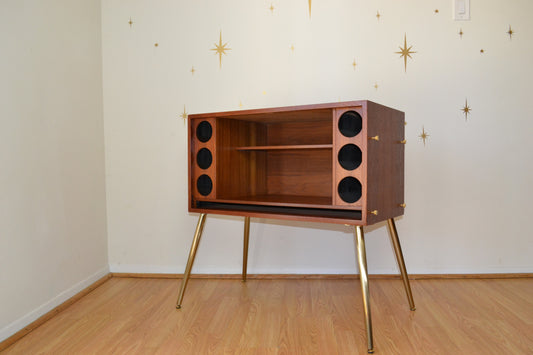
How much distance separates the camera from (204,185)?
4.86 ft

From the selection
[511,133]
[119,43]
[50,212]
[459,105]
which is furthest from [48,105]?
[511,133]

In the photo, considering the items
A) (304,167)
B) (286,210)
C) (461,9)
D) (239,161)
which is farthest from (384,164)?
(461,9)

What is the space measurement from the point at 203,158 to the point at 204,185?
0.12 m

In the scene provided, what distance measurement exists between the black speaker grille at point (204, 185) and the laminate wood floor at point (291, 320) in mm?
507

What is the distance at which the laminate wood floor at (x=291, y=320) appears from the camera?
1165 millimetres

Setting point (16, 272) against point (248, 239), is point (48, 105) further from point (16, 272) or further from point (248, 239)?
point (248, 239)

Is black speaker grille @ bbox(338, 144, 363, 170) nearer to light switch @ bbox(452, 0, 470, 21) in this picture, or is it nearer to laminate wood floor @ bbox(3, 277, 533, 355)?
laminate wood floor @ bbox(3, 277, 533, 355)

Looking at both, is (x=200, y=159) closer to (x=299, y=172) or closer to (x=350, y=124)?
(x=299, y=172)

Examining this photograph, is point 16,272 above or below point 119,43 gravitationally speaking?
below

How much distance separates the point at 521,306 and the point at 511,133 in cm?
87

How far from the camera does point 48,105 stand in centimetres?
147

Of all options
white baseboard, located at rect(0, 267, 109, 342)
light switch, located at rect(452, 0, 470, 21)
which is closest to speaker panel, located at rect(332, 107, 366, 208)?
light switch, located at rect(452, 0, 470, 21)

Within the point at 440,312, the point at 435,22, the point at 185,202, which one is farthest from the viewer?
the point at 185,202

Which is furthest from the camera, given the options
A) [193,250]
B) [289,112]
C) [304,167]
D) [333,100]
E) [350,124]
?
[333,100]
